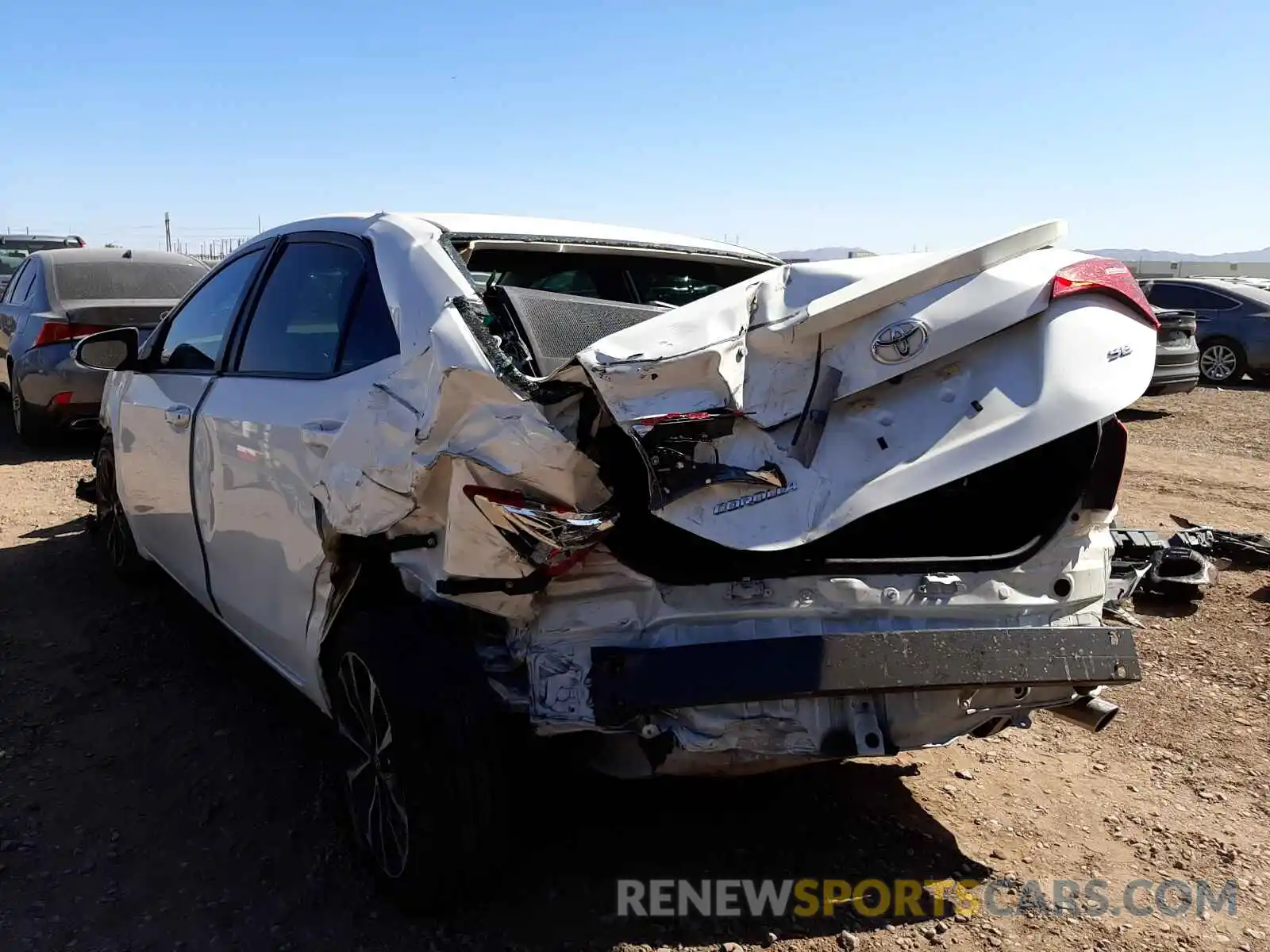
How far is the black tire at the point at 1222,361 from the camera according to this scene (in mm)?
15016

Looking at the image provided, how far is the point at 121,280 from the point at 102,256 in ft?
1.44

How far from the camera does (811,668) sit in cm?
235

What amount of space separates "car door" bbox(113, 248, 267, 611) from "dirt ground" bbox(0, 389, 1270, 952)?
44 centimetres

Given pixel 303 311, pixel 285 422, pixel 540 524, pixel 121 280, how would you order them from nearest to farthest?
pixel 540 524 → pixel 285 422 → pixel 303 311 → pixel 121 280

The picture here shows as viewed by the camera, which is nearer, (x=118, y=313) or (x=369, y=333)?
(x=369, y=333)

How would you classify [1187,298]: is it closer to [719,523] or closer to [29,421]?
[29,421]

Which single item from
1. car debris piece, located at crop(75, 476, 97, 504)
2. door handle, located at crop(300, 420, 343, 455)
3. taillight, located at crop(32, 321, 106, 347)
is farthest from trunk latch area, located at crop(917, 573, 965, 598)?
taillight, located at crop(32, 321, 106, 347)

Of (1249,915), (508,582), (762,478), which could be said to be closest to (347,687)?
(508,582)

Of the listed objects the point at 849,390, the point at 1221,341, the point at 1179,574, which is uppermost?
the point at 849,390

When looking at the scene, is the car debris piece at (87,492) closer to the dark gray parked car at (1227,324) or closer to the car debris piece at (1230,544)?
the car debris piece at (1230,544)

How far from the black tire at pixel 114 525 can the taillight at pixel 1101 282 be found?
4310 millimetres

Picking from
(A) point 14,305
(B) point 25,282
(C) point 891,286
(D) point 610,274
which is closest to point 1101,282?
(C) point 891,286

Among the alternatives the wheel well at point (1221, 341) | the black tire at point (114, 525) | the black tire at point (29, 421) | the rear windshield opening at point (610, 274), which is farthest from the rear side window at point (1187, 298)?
the black tire at point (114, 525)

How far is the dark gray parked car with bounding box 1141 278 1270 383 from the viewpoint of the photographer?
1491cm
